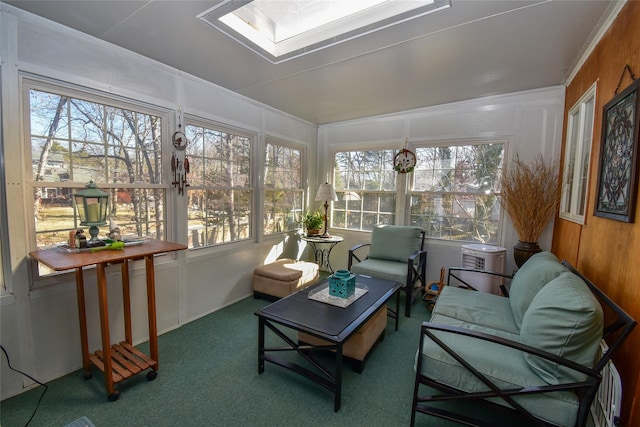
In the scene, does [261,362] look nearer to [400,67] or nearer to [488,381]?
[488,381]

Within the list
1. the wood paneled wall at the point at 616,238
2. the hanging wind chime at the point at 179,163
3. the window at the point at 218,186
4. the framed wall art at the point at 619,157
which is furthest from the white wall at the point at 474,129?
the hanging wind chime at the point at 179,163

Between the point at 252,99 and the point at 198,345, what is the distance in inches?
106

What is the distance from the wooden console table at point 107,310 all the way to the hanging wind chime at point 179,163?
0.68 meters

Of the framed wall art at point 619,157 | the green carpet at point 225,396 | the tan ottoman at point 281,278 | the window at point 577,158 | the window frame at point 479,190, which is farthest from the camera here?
the window frame at point 479,190

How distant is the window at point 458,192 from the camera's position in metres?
3.35

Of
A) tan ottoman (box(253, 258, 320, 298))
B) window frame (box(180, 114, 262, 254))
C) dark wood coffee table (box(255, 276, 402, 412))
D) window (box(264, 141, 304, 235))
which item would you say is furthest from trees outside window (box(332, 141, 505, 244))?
dark wood coffee table (box(255, 276, 402, 412))

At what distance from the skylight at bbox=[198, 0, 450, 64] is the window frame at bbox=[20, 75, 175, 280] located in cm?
102

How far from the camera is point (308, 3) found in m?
1.92

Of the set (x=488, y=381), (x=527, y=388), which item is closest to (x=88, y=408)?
(x=488, y=381)

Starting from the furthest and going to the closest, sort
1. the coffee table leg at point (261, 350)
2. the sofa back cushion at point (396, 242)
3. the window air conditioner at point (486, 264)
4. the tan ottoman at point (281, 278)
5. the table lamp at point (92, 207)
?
the sofa back cushion at point (396, 242) → the tan ottoman at point (281, 278) → the window air conditioner at point (486, 264) → the coffee table leg at point (261, 350) → the table lamp at point (92, 207)

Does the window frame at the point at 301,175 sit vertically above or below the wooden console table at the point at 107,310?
above

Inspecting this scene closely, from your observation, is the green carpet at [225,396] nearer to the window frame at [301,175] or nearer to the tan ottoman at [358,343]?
the tan ottoman at [358,343]

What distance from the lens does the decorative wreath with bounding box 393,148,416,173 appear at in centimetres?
375

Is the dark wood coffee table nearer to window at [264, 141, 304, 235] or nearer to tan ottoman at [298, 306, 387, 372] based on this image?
tan ottoman at [298, 306, 387, 372]
